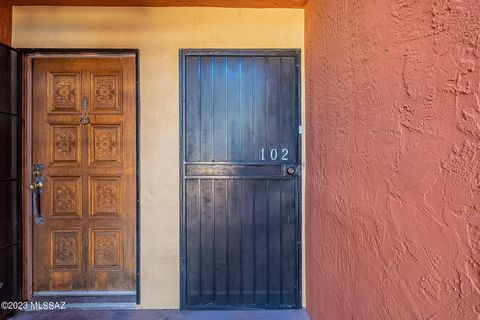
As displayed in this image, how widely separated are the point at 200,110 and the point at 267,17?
0.89m

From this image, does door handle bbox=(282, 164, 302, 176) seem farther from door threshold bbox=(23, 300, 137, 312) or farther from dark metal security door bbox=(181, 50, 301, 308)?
door threshold bbox=(23, 300, 137, 312)

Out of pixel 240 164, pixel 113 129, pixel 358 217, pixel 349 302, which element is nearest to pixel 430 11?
pixel 358 217

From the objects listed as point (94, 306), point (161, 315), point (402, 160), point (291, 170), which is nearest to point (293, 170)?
point (291, 170)

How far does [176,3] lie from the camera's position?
2312 mm

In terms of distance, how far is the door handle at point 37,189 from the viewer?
2430 mm

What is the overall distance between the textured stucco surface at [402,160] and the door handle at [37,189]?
2.20 m

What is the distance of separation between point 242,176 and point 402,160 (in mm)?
1466

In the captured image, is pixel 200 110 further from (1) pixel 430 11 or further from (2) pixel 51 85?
(1) pixel 430 11

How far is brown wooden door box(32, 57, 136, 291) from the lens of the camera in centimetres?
245

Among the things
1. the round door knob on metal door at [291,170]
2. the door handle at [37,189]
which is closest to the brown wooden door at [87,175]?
the door handle at [37,189]

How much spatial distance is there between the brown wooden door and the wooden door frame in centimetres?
Result: 5

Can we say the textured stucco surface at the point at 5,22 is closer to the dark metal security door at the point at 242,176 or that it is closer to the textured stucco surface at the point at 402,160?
the dark metal security door at the point at 242,176

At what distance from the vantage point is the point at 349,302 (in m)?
1.46

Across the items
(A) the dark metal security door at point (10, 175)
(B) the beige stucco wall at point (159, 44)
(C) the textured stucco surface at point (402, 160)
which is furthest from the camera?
(B) the beige stucco wall at point (159, 44)
